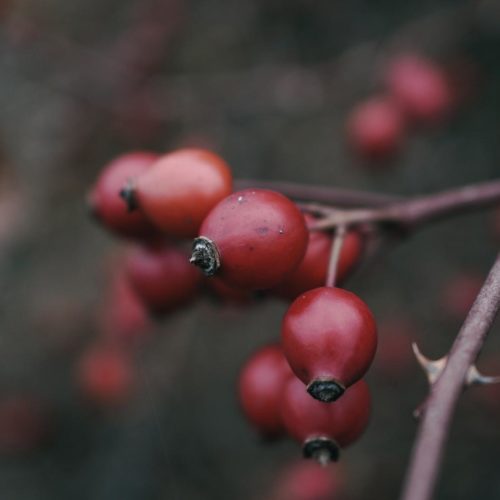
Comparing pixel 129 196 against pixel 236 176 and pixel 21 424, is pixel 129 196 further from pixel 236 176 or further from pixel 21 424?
pixel 21 424

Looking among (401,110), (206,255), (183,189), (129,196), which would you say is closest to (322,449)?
(206,255)

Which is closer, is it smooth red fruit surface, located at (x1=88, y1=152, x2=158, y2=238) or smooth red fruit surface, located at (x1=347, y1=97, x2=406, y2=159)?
smooth red fruit surface, located at (x1=88, y1=152, x2=158, y2=238)

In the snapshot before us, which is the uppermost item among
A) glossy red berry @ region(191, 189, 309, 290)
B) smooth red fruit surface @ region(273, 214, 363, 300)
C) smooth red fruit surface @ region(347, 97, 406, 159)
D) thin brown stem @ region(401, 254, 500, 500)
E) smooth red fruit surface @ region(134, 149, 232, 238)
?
smooth red fruit surface @ region(347, 97, 406, 159)

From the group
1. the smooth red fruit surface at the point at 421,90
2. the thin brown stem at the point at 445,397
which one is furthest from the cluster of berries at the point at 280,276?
the smooth red fruit surface at the point at 421,90

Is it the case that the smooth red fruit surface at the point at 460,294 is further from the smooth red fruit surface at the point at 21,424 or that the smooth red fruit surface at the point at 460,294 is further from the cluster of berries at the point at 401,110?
the smooth red fruit surface at the point at 21,424

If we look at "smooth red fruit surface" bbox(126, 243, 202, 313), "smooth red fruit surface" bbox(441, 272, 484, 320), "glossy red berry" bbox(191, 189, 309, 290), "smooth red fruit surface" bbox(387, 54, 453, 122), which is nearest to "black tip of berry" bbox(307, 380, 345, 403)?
"glossy red berry" bbox(191, 189, 309, 290)

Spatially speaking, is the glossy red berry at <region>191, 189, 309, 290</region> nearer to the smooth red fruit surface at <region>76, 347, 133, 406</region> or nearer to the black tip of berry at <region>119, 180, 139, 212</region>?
the black tip of berry at <region>119, 180, 139, 212</region>

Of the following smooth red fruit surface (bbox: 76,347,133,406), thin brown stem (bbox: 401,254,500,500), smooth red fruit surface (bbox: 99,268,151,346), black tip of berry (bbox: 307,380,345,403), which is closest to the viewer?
thin brown stem (bbox: 401,254,500,500)

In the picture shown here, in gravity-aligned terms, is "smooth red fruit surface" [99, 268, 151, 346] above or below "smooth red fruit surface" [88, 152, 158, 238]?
above
